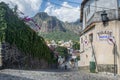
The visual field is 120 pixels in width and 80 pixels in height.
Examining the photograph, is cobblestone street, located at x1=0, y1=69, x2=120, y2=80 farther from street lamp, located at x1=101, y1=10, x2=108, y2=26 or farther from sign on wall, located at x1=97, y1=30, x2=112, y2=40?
street lamp, located at x1=101, y1=10, x2=108, y2=26

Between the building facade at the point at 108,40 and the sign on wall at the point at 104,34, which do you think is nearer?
the building facade at the point at 108,40

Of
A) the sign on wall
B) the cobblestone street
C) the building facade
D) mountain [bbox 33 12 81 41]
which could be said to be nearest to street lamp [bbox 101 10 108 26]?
the building facade

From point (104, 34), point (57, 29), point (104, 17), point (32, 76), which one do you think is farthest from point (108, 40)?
point (57, 29)

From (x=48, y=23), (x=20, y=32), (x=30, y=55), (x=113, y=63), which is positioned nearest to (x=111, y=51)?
(x=113, y=63)

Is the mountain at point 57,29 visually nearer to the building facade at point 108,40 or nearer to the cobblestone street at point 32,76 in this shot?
the building facade at point 108,40

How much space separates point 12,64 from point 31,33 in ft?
11.4

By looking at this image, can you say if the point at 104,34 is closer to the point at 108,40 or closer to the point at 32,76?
the point at 108,40

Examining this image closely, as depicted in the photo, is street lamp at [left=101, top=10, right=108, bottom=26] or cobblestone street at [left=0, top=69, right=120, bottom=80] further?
street lamp at [left=101, top=10, right=108, bottom=26]

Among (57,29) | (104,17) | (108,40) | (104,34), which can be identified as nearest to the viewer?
(108,40)

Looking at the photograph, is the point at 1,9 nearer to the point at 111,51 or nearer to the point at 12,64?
the point at 12,64

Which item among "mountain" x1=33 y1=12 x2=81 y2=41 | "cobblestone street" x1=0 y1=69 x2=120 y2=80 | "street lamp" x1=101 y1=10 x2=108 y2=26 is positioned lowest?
"cobblestone street" x1=0 y1=69 x2=120 y2=80

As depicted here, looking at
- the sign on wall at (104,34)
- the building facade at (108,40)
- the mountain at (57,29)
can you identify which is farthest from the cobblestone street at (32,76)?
the mountain at (57,29)

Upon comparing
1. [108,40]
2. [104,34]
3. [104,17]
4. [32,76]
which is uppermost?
[104,17]

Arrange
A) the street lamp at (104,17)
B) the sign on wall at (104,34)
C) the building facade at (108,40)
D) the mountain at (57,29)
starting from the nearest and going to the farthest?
the building facade at (108,40)
the sign on wall at (104,34)
the street lamp at (104,17)
the mountain at (57,29)
